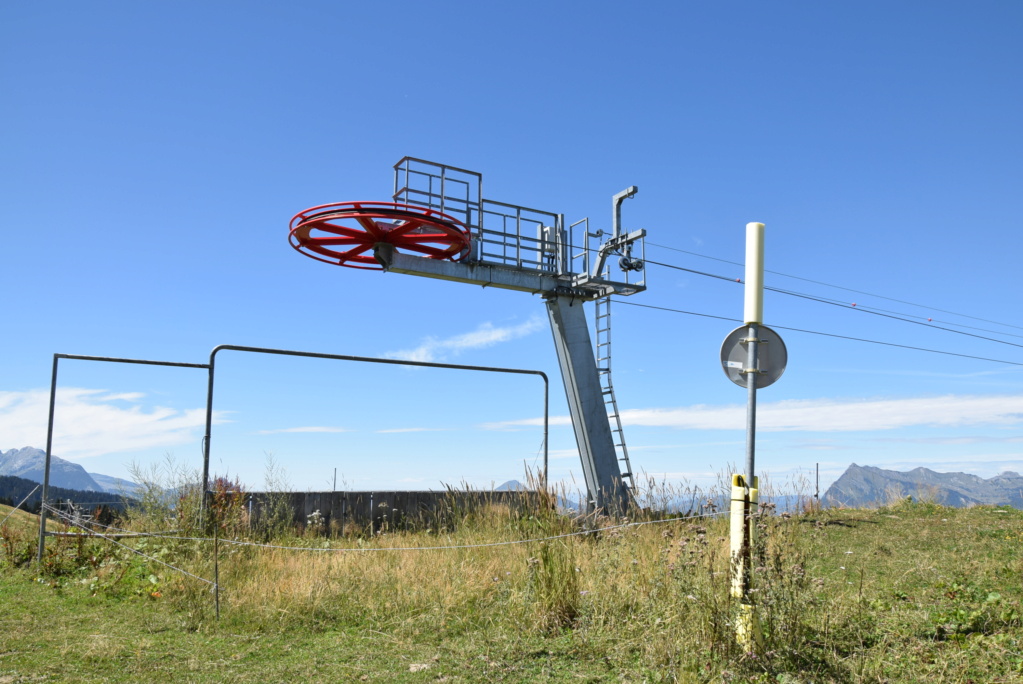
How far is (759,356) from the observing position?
19.9 ft

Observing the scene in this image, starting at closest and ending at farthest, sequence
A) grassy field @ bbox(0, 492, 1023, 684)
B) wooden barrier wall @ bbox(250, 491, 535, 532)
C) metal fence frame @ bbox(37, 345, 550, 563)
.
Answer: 1. grassy field @ bbox(0, 492, 1023, 684)
2. metal fence frame @ bbox(37, 345, 550, 563)
3. wooden barrier wall @ bbox(250, 491, 535, 532)

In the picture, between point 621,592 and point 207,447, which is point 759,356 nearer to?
point 621,592

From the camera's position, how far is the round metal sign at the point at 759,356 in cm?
603

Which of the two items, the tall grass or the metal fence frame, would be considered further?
the metal fence frame

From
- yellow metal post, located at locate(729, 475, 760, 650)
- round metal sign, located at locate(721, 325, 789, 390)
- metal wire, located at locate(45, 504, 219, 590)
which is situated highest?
round metal sign, located at locate(721, 325, 789, 390)

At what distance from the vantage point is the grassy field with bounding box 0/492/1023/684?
5.18 meters

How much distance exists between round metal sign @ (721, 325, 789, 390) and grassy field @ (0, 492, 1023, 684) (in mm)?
1125

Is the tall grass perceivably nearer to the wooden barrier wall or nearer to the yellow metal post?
the yellow metal post

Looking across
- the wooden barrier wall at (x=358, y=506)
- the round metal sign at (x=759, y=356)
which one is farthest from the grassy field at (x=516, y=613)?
the wooden barrier wall at (x=358, y=506)

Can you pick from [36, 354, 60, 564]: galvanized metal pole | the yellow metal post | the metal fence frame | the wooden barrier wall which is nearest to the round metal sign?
the yellow metal post

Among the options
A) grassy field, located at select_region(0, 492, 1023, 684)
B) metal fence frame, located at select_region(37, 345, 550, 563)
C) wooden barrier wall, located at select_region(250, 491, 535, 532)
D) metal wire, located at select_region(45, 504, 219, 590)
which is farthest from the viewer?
wooden barrier wall, located at select_region(250, 491, 535, 532)

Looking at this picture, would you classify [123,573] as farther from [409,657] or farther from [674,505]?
[674,505]

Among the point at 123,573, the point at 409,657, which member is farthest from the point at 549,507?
the point at 123,573

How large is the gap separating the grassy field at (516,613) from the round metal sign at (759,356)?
1.12 m
